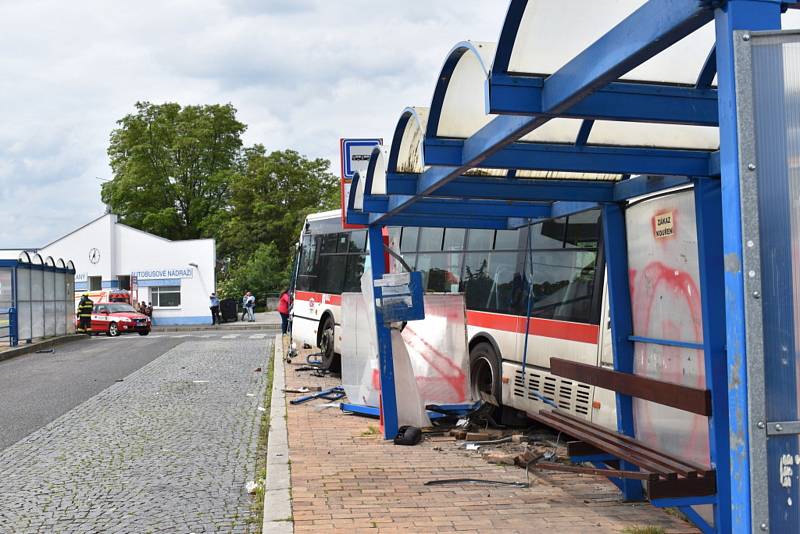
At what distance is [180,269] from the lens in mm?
52875

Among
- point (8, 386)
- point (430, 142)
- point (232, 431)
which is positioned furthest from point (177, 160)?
point (430, 142)

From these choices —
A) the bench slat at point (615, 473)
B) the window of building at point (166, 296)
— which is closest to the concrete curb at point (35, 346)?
the bench slat at point (615, 473)

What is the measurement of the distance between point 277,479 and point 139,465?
1758 millimetres

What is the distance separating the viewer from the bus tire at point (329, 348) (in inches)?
648

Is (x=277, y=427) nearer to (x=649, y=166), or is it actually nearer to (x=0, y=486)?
(x=0, y=486)

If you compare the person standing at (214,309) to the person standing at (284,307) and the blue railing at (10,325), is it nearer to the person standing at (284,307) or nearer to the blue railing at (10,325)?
the person standing at (284,307)

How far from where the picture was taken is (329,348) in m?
16.7

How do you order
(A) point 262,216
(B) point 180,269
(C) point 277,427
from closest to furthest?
1. (C) point 277,427
2. (B) point 180,269
3. (A) point 262,216

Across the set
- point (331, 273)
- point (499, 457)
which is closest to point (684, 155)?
point (499, 457)

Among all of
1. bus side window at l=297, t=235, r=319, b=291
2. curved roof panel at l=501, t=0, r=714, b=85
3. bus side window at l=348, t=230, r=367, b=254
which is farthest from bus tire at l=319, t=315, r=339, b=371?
curved roof panel at l=501, t=0, r=714, b=85

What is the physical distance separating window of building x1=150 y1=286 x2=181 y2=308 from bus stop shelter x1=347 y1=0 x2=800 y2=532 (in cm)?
4699

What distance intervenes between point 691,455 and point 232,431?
20.1ft

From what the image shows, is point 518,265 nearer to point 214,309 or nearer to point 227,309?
point 214,309

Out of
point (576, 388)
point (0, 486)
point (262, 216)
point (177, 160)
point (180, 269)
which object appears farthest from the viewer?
point (177, 160)
